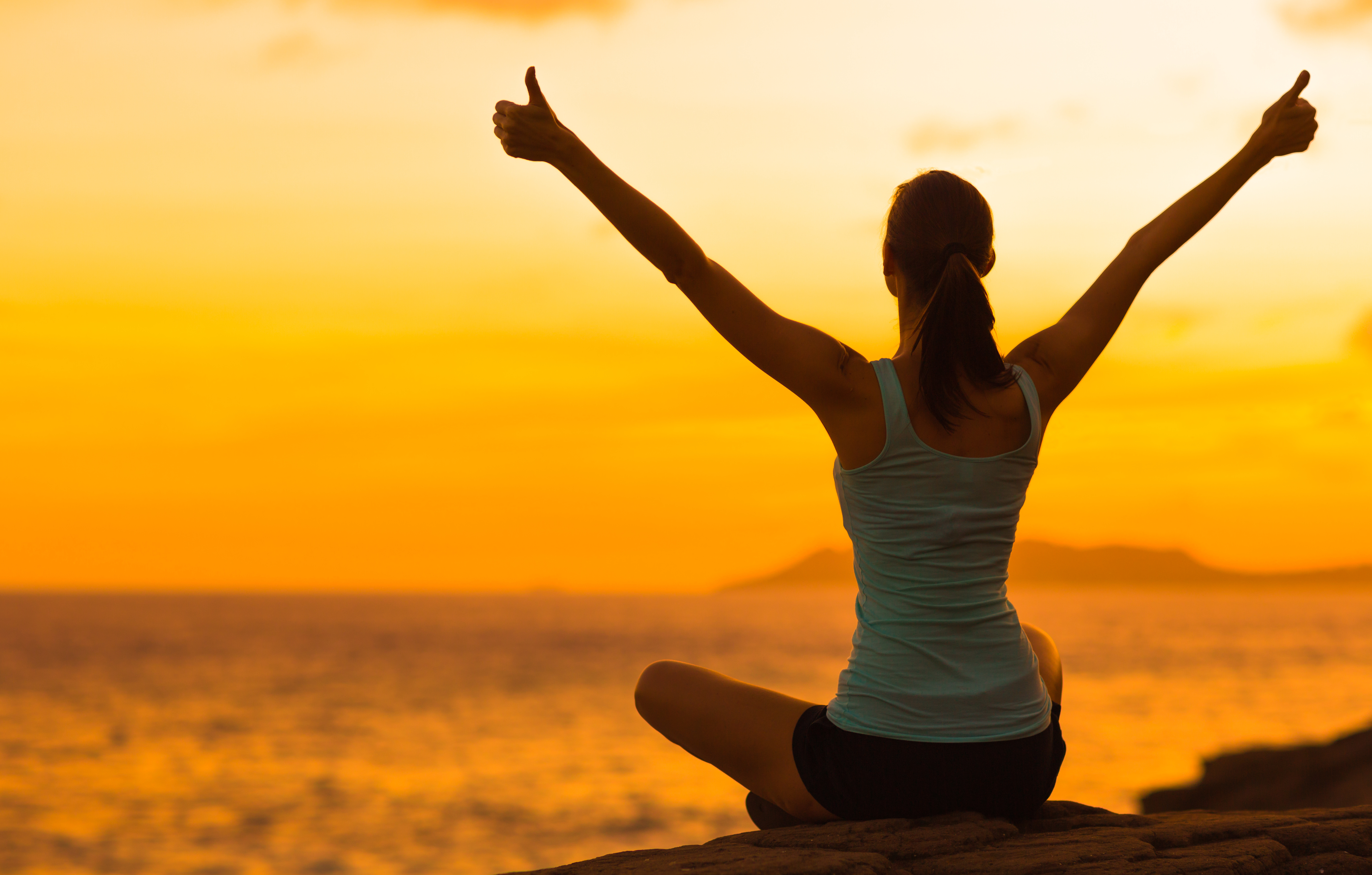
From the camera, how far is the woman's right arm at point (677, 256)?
2410mm

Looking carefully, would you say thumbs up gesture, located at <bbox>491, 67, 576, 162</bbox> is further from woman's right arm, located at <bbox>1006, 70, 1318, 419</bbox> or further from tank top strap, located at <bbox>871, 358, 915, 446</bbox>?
woman's right arm, located at <bbox>1006, 70, 1318, 419</bbox>

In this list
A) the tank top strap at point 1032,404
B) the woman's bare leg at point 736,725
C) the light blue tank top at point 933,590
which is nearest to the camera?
the light blue tank top at point 933,590

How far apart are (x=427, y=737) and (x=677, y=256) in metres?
32.8

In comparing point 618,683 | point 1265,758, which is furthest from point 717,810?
point 618,683

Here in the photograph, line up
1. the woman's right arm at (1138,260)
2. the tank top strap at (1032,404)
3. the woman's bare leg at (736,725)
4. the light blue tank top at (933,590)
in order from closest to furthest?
the light blue tank top at (933,590) < the tank top strap at (1032,404) < the woman's bare leg at (736,725) < the woman's right arm at (1138,260)

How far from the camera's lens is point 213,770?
2722cm

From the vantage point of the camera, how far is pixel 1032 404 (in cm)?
274

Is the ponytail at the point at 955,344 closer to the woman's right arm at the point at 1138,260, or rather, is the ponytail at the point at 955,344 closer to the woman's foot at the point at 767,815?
the woman's right arm at the point at 1138,260

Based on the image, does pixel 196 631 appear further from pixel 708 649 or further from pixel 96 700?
pixel 96 700

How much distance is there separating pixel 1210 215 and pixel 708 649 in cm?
7194

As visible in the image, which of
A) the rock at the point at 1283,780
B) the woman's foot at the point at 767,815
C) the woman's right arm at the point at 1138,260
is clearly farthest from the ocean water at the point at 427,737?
the woman's right arm at the point at 1138,260

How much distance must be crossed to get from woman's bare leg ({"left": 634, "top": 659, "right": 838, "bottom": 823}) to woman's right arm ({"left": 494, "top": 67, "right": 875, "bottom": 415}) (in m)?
0.86

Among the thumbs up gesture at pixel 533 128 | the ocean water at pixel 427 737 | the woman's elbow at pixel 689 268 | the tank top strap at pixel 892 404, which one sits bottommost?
the tank top strap at pixel 892 404

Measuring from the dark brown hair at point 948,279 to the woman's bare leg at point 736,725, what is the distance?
852mm
